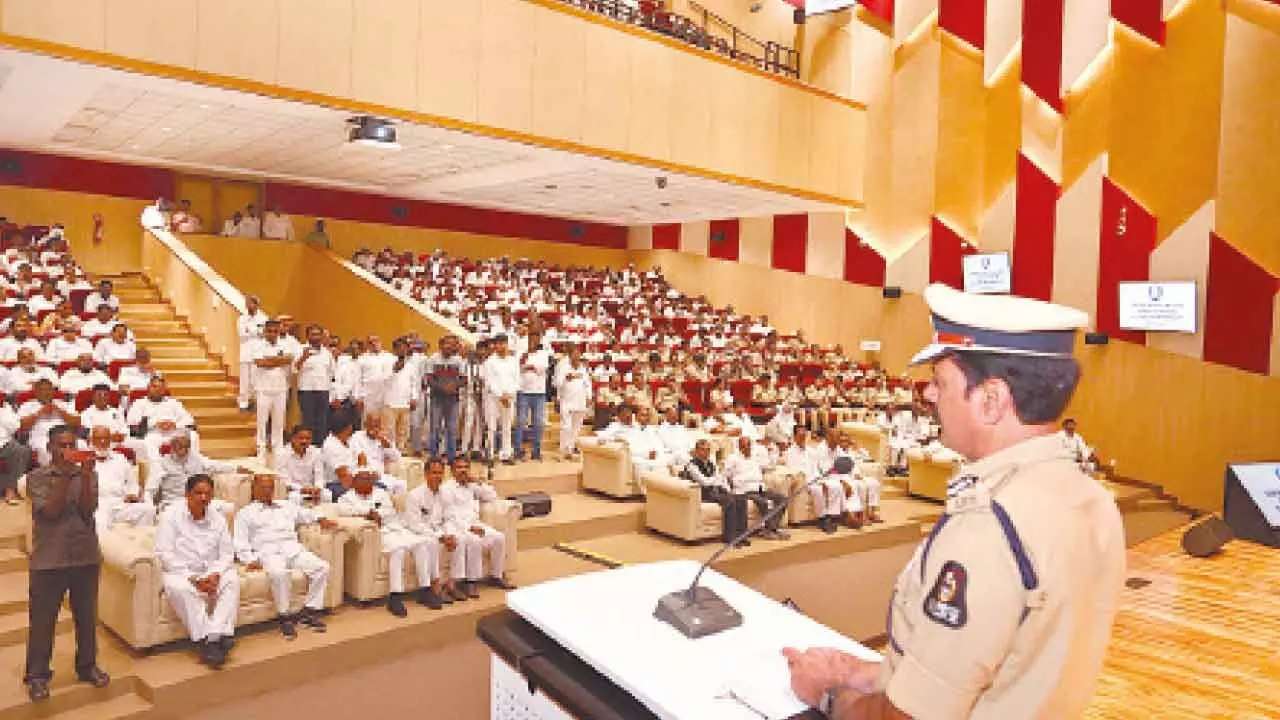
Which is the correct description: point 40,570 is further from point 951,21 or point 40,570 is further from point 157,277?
point 951,21

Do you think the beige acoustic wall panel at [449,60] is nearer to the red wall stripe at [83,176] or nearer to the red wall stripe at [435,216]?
the red wall stripe at [435,216]

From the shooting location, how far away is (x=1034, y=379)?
1.24m

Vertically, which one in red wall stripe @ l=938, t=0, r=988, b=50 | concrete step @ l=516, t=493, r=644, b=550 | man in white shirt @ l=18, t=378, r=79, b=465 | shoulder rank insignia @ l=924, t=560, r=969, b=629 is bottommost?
concrete step @ l=516, t=493, r=644, b=550

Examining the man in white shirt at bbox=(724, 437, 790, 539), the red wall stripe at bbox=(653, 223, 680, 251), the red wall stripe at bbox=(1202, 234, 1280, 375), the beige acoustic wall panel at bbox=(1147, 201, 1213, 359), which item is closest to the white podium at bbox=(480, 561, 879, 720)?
the man in white shirt at bbox=(724, 437, 790, 539)

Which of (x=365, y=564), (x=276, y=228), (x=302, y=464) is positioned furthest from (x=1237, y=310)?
(x=276, y=228)

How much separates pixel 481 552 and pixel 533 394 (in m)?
3.59

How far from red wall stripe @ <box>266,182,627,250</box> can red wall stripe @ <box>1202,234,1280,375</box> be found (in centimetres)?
1176

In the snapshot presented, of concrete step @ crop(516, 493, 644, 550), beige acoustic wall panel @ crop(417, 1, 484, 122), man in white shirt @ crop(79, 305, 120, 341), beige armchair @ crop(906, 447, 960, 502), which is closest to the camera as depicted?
concrete step @ crop(516, 493, 644, 550)

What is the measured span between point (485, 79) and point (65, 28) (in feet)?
13.6

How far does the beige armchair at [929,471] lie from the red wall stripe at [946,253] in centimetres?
503

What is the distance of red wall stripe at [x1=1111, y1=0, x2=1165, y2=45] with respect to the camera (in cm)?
1198

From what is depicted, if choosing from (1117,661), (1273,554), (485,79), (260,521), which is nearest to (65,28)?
(485,79)

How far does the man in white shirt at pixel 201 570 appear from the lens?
15.1ft

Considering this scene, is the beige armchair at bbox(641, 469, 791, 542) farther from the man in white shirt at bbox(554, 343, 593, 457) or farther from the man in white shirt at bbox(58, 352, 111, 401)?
the man in white shirt at bbox(58, 352, 111, 401)
